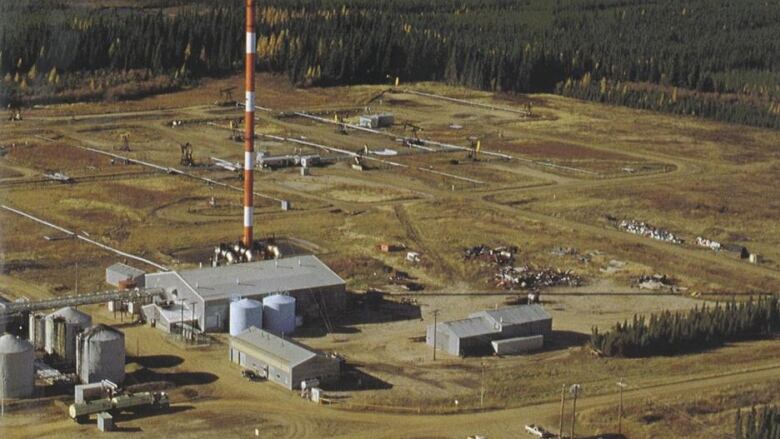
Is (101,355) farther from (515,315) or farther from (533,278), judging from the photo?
(533,278)

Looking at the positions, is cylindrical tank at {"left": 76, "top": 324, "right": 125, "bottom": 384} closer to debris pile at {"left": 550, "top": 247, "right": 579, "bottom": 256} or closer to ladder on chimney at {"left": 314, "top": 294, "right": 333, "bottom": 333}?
ladder on chimney at {"left": 314, "top": 294, "right": 333, "bottom": 333}

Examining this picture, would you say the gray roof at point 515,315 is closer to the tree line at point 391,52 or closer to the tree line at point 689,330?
the tree line at point 689,330

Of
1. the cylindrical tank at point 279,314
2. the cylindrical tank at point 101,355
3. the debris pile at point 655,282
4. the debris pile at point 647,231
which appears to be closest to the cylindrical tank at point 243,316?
the cylindrical tank at point 279,314

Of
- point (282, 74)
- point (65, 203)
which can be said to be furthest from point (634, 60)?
point (65, 203)

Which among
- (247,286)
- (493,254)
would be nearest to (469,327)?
(247,286)

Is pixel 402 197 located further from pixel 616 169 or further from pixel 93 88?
pixel 93 88
